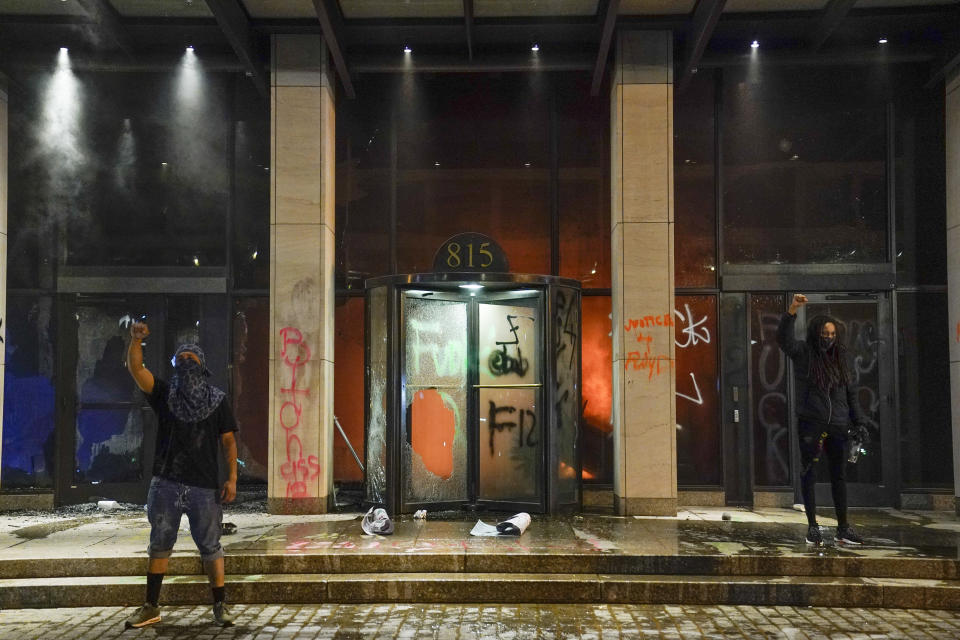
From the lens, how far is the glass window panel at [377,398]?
34.1 feet

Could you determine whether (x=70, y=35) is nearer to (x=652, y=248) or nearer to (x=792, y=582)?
(x=652, y=248)

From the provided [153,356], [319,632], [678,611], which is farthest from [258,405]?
[678,611]

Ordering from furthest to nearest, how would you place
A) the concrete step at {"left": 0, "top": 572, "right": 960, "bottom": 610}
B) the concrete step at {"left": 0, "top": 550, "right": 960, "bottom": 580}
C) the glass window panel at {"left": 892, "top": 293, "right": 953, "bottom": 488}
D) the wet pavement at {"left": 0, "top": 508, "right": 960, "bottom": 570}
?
the glass window panel at {"left": 892, "top": 293, "right": 953, "bottom": 488}, the wet pavement at {"left": 0, "top": 508, "right": 960, "bottom": 570}, the concrete step at {"left": 0, "top": 550, "right": 960, "bottom": 580}, the concrete step at {"left": 0, "top": 572, "right": 960, "bottom": 610}

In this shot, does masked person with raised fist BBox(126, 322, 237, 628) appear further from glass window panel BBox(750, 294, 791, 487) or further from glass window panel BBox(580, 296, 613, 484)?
glass window panel BBox(750, 294, 791, 487)

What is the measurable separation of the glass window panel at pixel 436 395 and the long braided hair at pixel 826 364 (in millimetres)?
4138

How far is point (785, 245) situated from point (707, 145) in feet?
5.41

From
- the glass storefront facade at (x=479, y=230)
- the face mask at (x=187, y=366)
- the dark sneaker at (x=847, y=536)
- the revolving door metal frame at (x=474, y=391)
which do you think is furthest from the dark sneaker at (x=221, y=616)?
the dark sneaker at (x=847, y=536)

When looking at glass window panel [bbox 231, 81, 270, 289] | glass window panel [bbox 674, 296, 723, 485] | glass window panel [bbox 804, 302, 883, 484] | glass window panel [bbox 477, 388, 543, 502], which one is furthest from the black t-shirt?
glass window panel [bbox 804, 302, 883, 484]

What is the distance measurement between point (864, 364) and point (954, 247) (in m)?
1.78

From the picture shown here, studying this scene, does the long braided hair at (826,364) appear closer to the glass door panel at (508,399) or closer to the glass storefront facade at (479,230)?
the glass storefront facade at (479,230)

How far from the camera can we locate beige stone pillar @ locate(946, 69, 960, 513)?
10703 mm

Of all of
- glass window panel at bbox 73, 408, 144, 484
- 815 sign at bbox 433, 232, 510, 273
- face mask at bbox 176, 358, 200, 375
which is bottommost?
glass window panel at bbox 73, 408, 144, 484

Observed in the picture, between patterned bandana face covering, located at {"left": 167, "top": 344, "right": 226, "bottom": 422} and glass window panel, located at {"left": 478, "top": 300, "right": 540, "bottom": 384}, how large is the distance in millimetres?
4641

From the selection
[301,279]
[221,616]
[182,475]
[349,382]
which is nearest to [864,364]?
[349,382]
